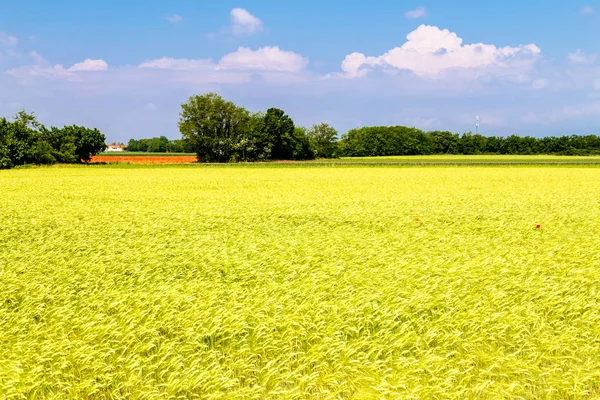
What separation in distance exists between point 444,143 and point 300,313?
161m

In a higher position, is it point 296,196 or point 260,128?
point 260,128

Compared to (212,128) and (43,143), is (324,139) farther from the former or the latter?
(43,143)

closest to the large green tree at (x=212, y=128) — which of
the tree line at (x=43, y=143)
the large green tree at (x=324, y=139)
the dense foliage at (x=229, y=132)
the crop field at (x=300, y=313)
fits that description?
the dense foliage at (x=229, y=132)

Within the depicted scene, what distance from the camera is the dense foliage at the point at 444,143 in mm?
140250

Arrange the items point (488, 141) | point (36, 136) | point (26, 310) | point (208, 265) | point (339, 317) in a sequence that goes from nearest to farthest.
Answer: point (339, 317)
point (26, 310)
point (208, 265)
point (36, 136)
point (488, 141)

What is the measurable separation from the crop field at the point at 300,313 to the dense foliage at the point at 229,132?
276ft

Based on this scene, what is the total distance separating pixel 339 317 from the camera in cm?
664

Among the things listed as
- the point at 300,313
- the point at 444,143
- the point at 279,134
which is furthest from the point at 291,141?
the point at 300,313

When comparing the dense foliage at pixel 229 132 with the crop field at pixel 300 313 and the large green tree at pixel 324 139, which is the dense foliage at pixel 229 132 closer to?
the large green tree at pixel 324 139

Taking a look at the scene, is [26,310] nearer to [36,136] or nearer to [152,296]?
[152,296]

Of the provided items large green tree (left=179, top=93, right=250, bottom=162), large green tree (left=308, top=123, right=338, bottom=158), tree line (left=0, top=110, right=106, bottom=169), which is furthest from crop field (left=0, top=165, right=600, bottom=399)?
large green tree (left=308, top=123, right=338, bottom=158)

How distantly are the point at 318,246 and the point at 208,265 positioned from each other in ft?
10.4

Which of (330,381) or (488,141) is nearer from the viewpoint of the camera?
(330,381)

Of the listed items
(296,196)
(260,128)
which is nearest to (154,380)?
(296,196)
